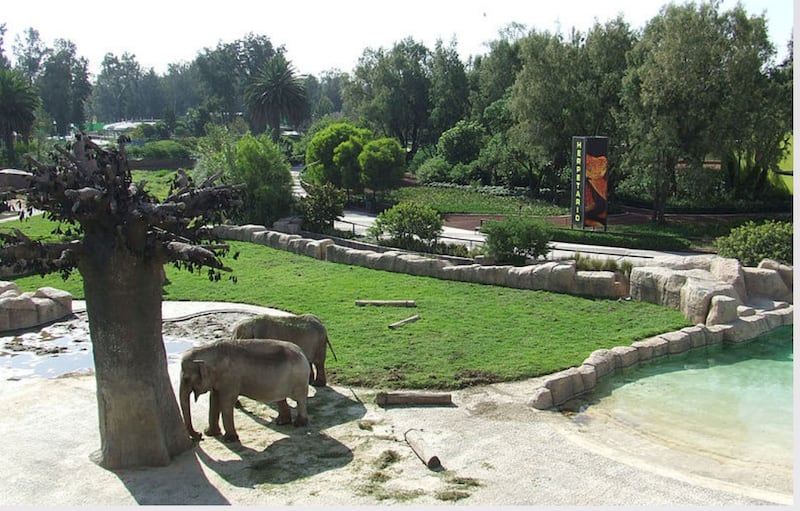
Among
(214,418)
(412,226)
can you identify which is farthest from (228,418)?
(412,226)

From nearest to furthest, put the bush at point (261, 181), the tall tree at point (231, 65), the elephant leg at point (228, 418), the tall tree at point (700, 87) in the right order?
the elephant leg at point (228, 418) → the bush at point (261, 181) → the tall tree at point (700, 87) → the tall tree at point (231, 65)

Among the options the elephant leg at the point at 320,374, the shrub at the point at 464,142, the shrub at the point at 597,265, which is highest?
the shrub at the point at 464,142

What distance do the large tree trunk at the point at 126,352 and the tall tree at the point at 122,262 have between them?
0.05 feet

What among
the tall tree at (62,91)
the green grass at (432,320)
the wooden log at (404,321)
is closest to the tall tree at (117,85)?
the tall tree at (62,91)

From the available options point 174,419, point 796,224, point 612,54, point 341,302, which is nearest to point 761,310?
point 796,224

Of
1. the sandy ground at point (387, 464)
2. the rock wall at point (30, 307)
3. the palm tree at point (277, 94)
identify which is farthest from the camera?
the palm tree at point (277, 94)

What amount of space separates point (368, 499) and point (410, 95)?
192 ft

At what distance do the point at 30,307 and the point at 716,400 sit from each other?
15.3 metres

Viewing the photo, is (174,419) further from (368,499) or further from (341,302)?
(341,302)

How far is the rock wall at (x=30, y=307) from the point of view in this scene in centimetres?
1969

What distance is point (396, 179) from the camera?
45.4 metres

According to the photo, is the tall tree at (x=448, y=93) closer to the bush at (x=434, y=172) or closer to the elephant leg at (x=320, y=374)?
the bush at (x=434, y=172)

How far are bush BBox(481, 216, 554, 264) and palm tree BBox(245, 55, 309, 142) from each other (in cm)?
4683

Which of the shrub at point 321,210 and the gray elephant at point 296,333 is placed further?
the shrub at point 321,210
